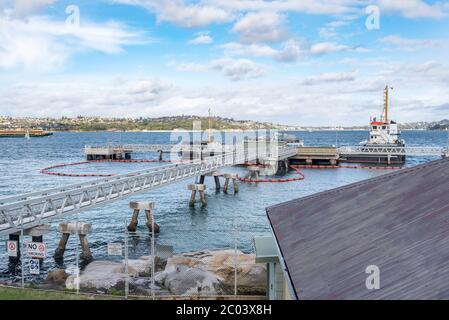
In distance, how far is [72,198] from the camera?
23.0m

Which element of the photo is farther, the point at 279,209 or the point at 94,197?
the point at 94,197

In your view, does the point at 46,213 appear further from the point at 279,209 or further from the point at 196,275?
the point at 279,209

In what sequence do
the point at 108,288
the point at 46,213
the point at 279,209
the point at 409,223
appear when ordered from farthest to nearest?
the point at 46,213
the point at 108,288
the point at 279,209
the point at 409,223

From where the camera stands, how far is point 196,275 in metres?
14.9

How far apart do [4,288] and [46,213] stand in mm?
7205

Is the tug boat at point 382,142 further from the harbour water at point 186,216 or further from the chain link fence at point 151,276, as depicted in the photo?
the chain link fence at point 151,276

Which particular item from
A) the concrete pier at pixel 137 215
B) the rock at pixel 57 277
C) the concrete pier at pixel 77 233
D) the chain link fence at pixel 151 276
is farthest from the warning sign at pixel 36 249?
the concrete pier at pixel 137 215

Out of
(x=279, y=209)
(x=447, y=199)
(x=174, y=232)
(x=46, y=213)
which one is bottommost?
(x=174, y=232)

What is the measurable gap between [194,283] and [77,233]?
8094 millimetres

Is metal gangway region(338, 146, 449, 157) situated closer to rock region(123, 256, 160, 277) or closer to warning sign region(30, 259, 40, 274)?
rock region(123, 256, 160, 277)

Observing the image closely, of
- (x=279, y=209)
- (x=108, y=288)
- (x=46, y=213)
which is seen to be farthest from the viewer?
(x=46, y=213)

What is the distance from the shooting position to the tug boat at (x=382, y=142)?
7631cm

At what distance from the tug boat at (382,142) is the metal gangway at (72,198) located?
144 feet
